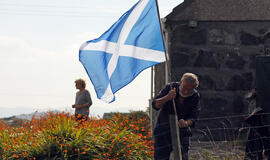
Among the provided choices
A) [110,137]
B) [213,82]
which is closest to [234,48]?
[213,82]

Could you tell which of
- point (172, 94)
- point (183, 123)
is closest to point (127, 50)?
point (172, 94)

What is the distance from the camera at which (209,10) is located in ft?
31.0

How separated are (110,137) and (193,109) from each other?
194 centimetres

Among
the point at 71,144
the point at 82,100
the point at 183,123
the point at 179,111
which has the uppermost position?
the point at 82,100

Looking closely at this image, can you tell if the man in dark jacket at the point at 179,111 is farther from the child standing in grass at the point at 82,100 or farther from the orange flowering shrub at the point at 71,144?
the child standing in grass at the point at 82,100

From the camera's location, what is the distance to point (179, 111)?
4773mm

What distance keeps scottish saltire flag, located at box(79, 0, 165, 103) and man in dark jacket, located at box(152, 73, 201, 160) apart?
40 centimetres

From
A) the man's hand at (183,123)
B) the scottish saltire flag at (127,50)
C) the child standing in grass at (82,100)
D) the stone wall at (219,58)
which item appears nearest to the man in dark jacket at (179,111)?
the man's hand at (183,123)

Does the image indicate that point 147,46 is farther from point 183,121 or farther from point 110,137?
point 110,137

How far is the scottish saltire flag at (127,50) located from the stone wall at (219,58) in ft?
15.0

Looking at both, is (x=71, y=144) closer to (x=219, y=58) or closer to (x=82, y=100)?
(x=82, y=100)

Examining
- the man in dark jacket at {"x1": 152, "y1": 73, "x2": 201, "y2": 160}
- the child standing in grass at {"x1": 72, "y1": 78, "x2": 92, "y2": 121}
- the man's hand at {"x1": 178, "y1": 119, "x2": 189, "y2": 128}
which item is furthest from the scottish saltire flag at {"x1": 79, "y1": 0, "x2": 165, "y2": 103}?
the child standing in grass at {"x1": 72, "y1": 78, "x2": 92, "y2": 121}

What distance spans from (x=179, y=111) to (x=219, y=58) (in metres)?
5.06

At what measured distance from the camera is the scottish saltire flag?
4.64 meters
